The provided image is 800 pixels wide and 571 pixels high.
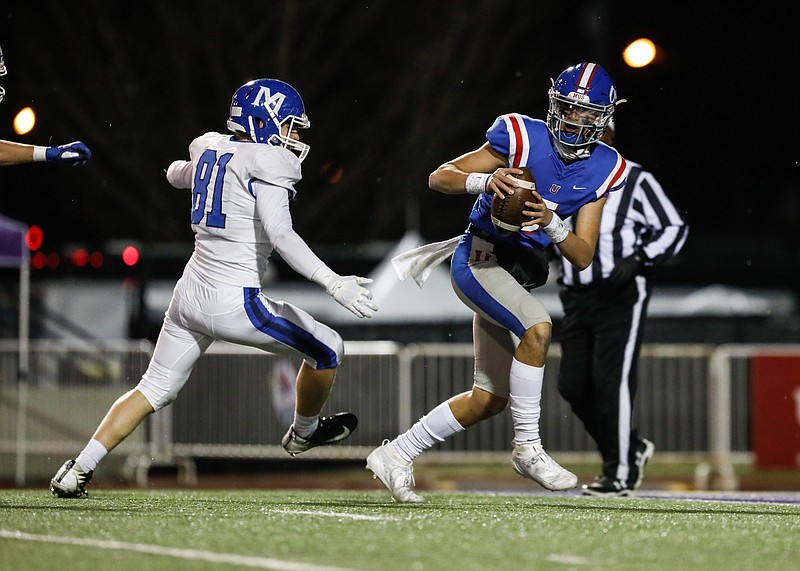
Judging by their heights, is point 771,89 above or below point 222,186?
above

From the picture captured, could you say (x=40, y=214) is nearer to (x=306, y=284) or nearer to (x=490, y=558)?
(x=306, y=284)

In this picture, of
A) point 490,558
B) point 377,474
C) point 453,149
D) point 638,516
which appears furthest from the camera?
point 453,149

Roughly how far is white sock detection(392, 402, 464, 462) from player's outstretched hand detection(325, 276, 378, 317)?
0.69 metres

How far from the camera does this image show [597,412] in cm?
734

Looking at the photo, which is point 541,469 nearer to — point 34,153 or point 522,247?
point 522,247

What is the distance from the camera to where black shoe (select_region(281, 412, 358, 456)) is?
20.4 feet

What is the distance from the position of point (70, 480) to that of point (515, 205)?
221 centimetres

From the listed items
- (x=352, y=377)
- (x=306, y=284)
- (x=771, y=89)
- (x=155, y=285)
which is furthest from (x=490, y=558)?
(x=771, y=89)

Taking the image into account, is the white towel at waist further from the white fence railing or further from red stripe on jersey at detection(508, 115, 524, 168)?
the white fence railing

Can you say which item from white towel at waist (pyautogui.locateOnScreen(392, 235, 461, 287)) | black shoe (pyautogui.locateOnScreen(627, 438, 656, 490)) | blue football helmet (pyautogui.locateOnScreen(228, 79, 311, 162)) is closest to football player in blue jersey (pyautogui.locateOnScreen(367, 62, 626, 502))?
white towel at waist (pyautogui.locateOnScreen(392, 235, 461, 287))

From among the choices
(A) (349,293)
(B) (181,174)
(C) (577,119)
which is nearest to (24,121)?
(B) (181,174)

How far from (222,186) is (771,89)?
21.2m

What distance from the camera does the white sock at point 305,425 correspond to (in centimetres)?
616

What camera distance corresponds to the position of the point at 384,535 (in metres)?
4.68
